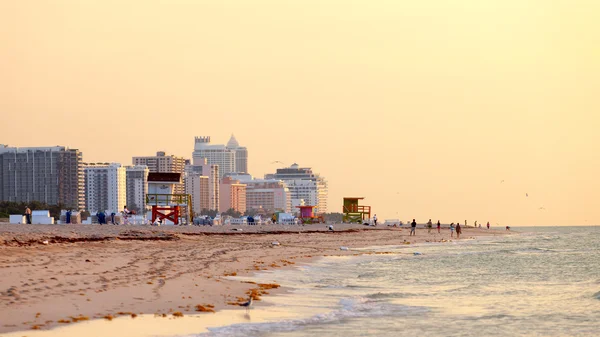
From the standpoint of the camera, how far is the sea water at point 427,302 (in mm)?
15250

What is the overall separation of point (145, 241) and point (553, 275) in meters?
16.8

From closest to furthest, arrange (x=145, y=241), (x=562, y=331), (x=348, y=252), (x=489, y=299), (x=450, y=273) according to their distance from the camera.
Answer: (x=562, y=331)
(x=489, y=299)
(x=450, y=273)
(x=145, y=241)
(x=348, y=252)

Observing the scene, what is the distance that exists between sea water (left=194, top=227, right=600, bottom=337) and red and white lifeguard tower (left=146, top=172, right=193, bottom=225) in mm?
39118

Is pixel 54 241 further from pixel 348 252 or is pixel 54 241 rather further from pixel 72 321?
pixel 348 252

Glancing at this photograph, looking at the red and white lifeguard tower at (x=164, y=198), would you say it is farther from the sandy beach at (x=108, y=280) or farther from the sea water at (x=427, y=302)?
the sea water at (x=427, y=302)

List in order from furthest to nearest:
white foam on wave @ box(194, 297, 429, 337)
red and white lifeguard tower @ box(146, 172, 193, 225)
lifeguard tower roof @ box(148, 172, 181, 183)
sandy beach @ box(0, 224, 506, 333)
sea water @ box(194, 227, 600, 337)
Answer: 1. lifeguard tower roof @ box(148, 172, 181, 183)
2. red and white lifeguard tower @ box(146, 172, 193, 225)
3. sea water @ box(194, 227, 600, 337)
4. sandy beach @ box(0, 224, 506, 333)
5. white foam on wave @ box(194, 297, 429, 337)

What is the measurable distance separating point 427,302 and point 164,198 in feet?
186

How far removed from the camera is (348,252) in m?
42.8

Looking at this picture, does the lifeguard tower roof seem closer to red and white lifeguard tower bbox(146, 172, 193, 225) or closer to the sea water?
red and white lifeguard tower bbox(146, 172, 193, 225)

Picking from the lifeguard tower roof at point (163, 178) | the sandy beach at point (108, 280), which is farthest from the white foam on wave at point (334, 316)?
the lifeguard tower roof at point (163, 178)

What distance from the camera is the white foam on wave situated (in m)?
13.9

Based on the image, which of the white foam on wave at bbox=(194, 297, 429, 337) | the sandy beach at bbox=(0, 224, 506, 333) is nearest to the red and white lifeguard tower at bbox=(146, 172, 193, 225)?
the sandy beach at bbox=(0, 224, 506, 333)

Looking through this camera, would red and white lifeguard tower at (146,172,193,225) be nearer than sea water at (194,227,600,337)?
No

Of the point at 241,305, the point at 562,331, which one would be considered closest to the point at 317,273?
the point at 241,305
